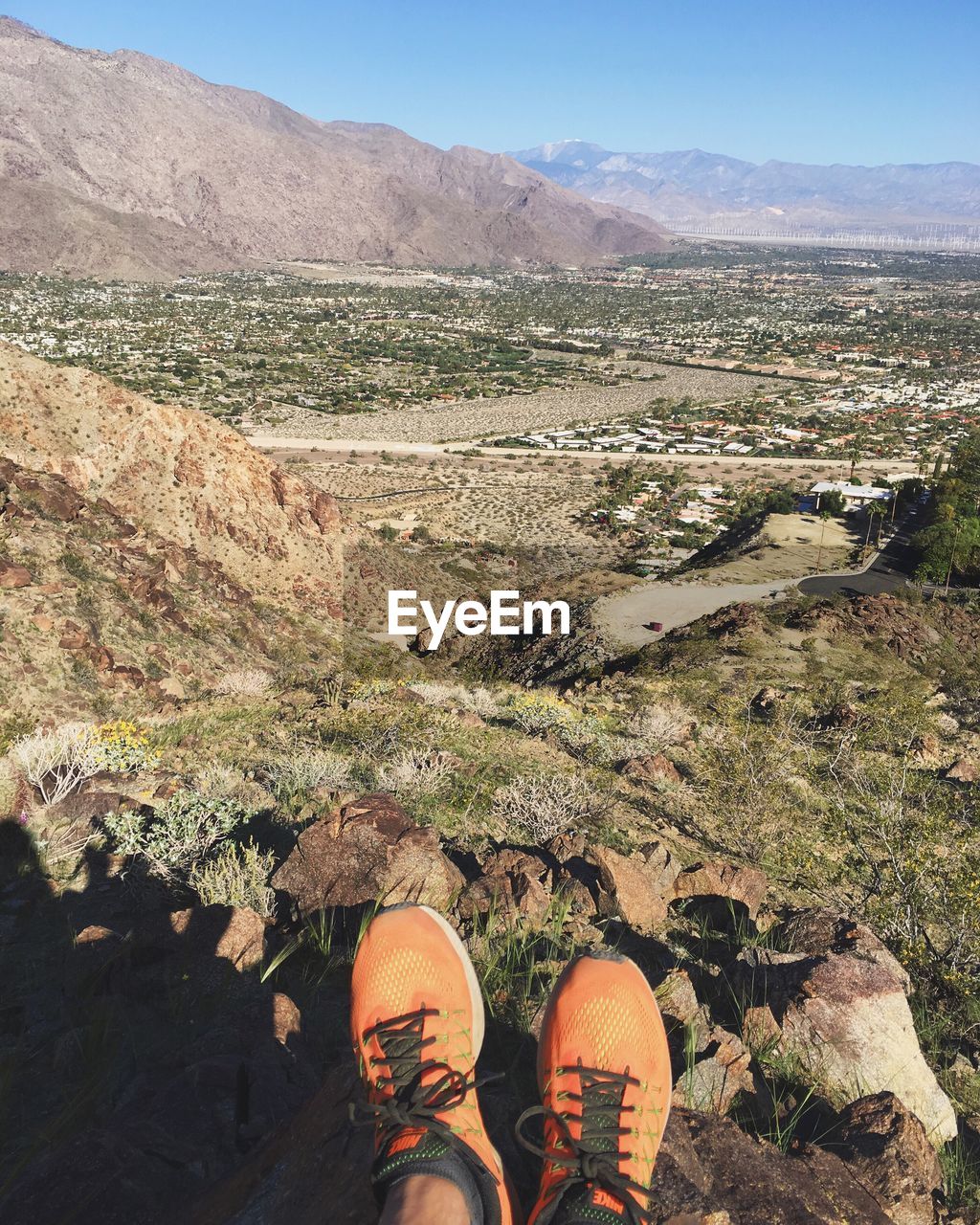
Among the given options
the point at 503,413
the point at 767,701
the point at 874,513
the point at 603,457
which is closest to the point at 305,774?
the point at 767,701

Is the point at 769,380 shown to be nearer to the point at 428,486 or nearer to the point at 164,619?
the point at 428,486

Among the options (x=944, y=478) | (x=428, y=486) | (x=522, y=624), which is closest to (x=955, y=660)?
(x=522, y=624)

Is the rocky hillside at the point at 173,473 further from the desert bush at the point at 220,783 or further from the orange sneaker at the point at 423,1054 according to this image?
the orange sneaker at the point at 423,1054

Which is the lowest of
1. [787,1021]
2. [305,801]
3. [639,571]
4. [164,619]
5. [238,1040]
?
[639,571]

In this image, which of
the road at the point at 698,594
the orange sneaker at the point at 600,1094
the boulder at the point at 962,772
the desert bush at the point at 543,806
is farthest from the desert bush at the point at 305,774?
the road at the point at 698,594

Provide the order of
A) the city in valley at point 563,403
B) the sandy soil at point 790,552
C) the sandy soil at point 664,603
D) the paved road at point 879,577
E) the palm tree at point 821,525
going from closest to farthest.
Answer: the sandy soil at point 664,603 < the paved road at point 879,577 < the sandy soil at point 790,552 < the palm tree at point 821,525 < the city in valley at point 563,403

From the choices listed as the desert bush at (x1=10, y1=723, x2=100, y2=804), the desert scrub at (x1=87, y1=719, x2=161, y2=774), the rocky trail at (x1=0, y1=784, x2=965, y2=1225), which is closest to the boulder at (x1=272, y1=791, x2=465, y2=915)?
the rocky trail at (x1=0, y1=784, x2=965, y2=1225)

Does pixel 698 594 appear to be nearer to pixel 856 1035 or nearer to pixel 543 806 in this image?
pixel 543 806
